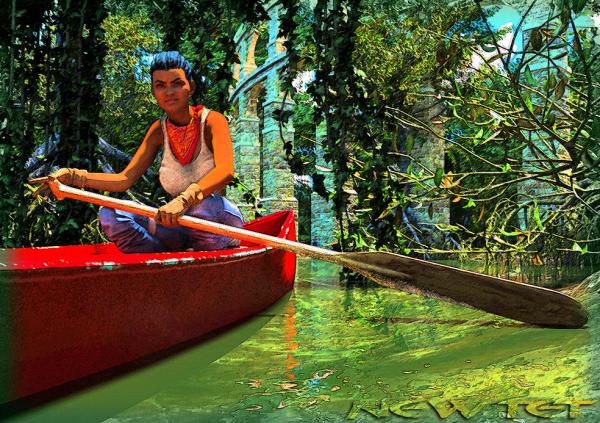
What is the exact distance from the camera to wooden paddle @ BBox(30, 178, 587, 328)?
2.34 metres

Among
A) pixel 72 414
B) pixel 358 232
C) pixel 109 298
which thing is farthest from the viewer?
pixel 358 232

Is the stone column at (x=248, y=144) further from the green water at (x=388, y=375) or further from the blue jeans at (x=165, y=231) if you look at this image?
the green water at (x=388, y=375)

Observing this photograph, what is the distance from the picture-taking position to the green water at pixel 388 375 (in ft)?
4.95

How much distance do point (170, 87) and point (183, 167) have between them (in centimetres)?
39

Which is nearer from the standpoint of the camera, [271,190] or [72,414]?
[72,414]

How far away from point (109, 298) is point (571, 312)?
68.6 inches

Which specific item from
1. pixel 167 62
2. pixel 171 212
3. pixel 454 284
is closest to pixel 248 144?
pixel 167 62

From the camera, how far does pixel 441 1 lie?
34.8ft

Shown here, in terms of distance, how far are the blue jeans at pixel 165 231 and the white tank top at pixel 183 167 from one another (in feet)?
0.42

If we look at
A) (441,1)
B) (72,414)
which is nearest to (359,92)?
(72,414)

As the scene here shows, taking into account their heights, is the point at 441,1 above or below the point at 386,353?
above

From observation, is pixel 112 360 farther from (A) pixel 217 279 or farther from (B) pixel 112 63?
(B) pixel 112 63

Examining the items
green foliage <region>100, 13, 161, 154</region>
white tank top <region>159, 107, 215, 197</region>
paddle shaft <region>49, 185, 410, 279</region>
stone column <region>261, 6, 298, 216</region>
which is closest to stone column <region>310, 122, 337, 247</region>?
stone column <region>261, 6, 298, 216</region>

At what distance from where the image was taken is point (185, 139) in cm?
286
